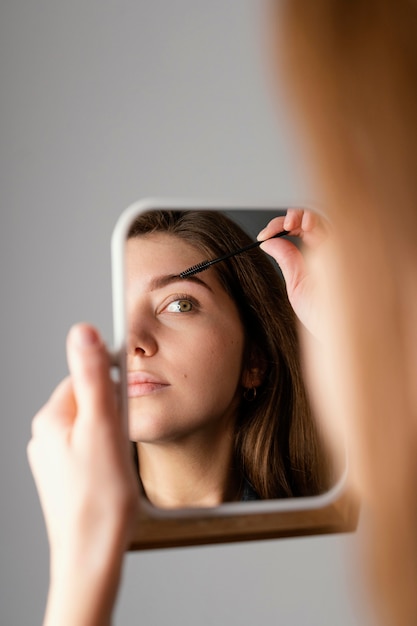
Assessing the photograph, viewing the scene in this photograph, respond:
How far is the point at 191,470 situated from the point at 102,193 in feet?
1.30

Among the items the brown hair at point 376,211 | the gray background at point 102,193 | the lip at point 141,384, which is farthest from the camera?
the gray background at point 102,193

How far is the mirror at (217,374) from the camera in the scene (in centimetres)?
34

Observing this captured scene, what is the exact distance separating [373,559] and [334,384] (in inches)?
6.0

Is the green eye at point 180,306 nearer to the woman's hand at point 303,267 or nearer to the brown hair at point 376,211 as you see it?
the woman's hand at point 303,267

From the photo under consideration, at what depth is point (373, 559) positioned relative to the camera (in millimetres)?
205

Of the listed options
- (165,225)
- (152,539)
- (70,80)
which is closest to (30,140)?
(70,80)

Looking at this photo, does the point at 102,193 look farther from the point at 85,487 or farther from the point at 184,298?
the point at 85,487

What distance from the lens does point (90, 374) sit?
0.79 ft

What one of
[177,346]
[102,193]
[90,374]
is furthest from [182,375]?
[102,193]

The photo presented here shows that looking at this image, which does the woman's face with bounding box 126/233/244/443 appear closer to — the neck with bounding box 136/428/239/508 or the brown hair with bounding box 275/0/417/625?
the neck with bounding box 136/428/239/508

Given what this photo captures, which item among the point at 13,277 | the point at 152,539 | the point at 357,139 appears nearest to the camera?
the point at 357,139

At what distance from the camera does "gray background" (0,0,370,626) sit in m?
0.67

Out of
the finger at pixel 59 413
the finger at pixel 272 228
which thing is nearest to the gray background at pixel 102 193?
the finger at pixel 272 228

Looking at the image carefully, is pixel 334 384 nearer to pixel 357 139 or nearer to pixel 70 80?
pixel 357 139
